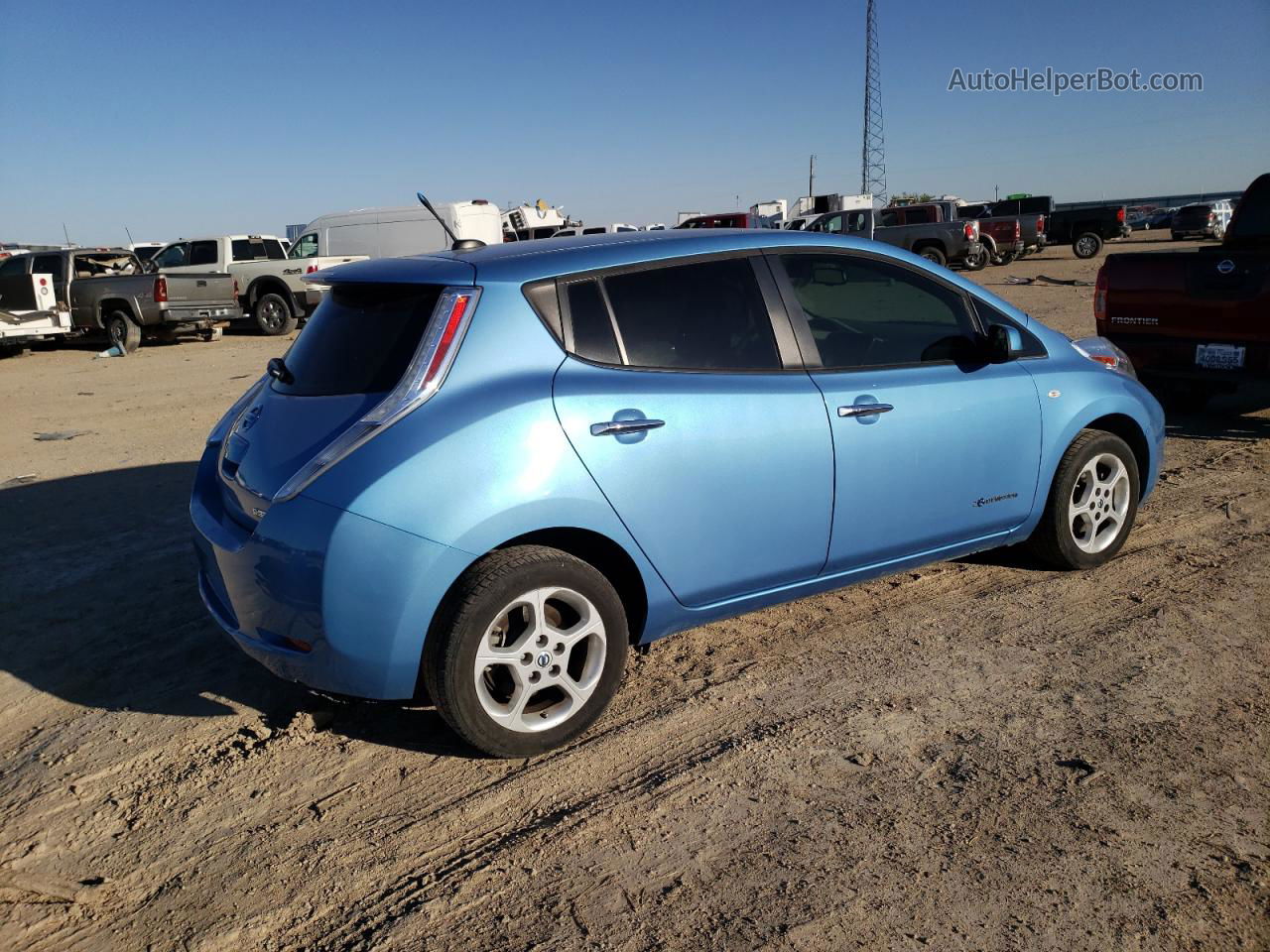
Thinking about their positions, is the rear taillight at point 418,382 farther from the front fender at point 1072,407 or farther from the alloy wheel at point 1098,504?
the alloy wheel at point 1098,504

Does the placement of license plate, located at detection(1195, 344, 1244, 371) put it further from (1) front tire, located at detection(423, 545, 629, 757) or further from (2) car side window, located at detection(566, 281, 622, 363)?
(1) front tire, located at detection(423, 545, 629, 757)

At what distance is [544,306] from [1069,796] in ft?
7.29

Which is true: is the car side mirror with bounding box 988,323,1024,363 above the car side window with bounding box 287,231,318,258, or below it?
below

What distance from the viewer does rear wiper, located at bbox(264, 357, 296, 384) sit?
3.55 m

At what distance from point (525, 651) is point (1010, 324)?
2696 millimetres

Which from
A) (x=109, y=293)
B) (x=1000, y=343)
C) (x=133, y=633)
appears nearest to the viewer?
(x=1000, y=343)

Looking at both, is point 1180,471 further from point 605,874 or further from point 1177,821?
point 605,874

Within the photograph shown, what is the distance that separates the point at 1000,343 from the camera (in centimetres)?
421

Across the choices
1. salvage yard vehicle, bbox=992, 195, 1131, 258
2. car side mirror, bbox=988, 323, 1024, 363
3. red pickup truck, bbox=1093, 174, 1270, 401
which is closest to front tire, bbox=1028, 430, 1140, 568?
car side mirror, bbox=988, 323, 1024, 363

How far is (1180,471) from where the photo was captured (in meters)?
6.54

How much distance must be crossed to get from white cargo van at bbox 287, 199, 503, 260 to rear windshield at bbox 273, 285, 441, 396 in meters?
16.0

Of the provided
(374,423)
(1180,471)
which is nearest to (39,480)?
(374,423)

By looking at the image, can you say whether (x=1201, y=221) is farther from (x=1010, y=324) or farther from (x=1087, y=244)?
(x=1010, y=324)

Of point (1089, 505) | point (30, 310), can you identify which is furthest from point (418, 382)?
point (30, 310)
